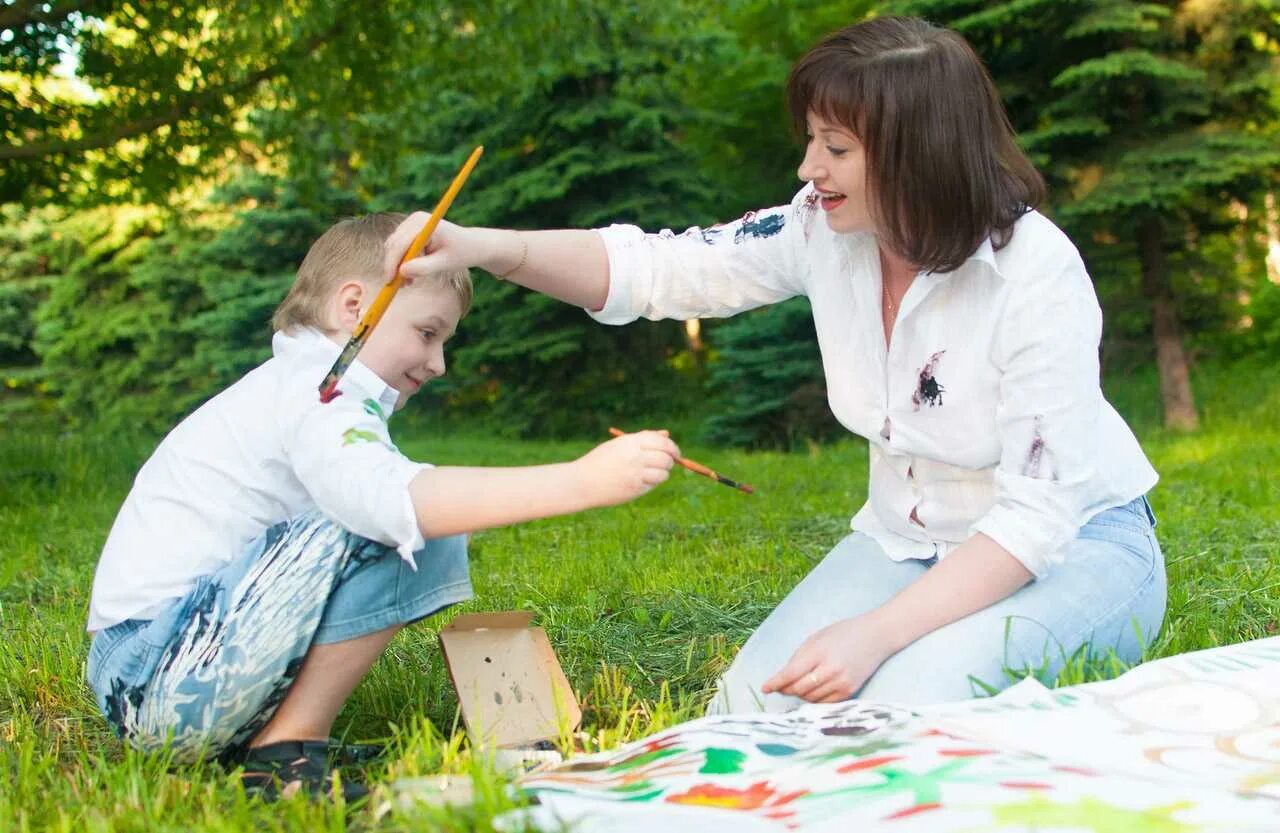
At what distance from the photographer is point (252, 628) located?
→ 1939 millimetres

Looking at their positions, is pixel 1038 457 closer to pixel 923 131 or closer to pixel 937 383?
pixel 937 383

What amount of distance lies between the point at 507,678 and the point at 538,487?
1.82 feet

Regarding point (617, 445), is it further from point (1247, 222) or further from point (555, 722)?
point (1247, 222)

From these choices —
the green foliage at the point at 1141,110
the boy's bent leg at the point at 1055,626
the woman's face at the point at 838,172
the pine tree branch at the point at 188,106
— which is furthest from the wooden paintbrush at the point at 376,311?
the green foliage at the point at 1141,110

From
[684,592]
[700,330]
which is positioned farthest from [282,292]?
[684,592]

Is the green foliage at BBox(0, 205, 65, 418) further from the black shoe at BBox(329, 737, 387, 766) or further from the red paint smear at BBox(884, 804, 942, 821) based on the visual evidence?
the red paint smear at BBox(884, 804, 942, 821)

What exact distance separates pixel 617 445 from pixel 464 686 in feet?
1.99

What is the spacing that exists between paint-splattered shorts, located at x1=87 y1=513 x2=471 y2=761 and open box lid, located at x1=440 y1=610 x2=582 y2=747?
0.59 ft

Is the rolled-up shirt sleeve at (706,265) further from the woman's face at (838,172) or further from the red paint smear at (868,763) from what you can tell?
the red paint smear at (868,763)

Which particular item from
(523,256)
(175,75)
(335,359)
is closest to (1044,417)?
(523,256)

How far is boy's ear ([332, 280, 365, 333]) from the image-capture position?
226 centimetres

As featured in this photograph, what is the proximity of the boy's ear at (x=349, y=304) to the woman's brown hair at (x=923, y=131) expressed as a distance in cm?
87

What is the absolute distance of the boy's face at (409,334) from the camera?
2.20m

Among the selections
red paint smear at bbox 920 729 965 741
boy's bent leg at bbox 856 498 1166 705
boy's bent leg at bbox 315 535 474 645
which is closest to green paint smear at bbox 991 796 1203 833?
red paint smear at bbox 920 729 965 741
